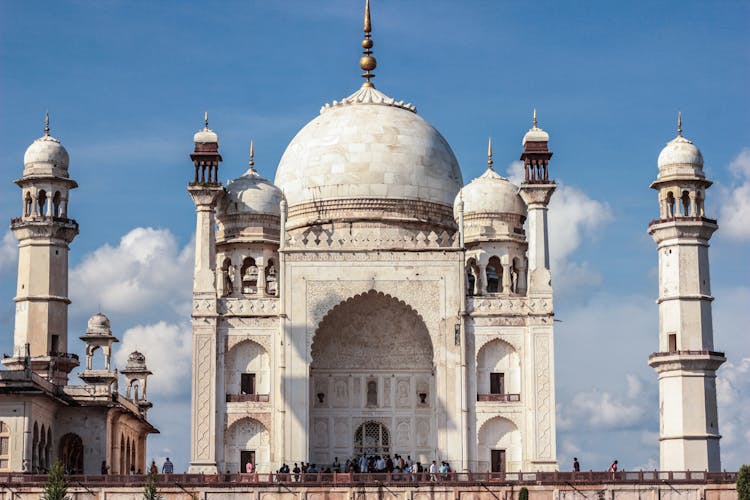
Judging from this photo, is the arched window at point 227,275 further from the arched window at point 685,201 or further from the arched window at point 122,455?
the arched window at point 685,201

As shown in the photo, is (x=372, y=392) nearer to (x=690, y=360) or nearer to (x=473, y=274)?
(x=473, y=274)

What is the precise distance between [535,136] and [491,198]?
2.45 metres

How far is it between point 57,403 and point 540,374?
40.9 feet

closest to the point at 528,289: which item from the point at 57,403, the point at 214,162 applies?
the point at 214,162

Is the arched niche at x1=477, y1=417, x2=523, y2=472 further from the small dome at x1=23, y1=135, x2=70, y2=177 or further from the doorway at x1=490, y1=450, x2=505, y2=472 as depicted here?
the small dome at x1=23, y1=135, x2=70, y2=177

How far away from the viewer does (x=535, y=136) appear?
139 ft

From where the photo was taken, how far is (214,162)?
42.2 meters

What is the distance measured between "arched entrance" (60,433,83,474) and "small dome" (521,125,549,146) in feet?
46.9

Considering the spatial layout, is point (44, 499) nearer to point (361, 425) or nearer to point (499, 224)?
point (361, 425)

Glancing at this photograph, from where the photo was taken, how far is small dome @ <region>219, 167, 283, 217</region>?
43344 millimetres

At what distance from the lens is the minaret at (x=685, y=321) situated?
4009cm

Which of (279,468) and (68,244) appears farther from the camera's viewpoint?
(68,244)

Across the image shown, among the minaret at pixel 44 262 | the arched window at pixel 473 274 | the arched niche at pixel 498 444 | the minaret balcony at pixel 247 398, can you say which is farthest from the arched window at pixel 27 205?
the arched niche at pixel 498 444

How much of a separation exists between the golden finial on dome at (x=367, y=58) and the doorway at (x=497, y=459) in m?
12.5
